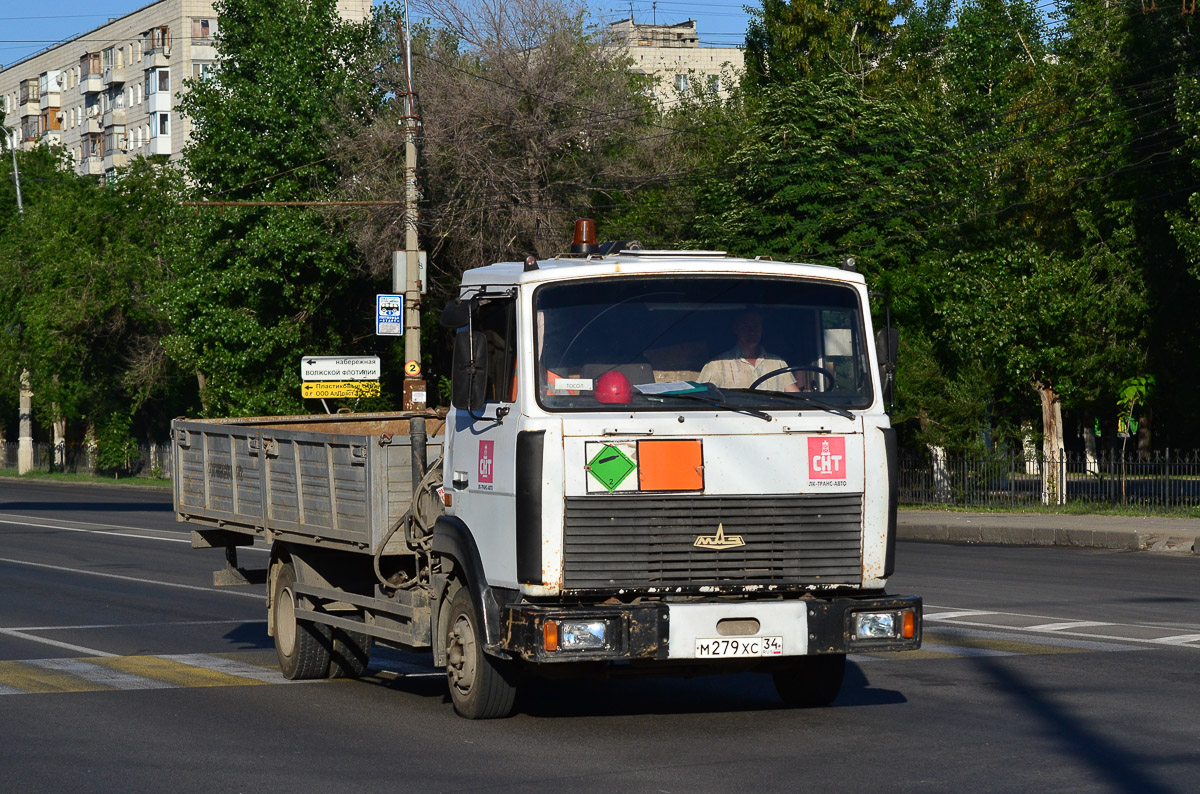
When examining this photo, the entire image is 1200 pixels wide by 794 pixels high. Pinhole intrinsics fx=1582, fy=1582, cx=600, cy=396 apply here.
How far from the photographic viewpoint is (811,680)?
29.3 ft

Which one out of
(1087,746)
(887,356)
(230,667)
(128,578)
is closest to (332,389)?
(128,578)

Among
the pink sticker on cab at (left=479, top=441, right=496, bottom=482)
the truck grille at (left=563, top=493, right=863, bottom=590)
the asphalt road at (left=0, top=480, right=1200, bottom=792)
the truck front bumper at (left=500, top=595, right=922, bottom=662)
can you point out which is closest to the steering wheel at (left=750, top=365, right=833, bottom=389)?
the truck grille at (left=563, top=493, right=863, bottom=590)

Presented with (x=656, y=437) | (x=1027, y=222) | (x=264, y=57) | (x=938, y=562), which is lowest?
(x=938, y=562)

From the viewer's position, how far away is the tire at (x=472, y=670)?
8203 mm

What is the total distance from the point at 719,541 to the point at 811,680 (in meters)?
1.62

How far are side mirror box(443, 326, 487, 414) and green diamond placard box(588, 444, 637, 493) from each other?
2.96ft

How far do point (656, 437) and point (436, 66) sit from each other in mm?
30121

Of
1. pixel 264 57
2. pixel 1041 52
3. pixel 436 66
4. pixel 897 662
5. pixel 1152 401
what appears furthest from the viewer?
pixel 1041 52

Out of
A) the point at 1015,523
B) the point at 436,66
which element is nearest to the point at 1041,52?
the point at 436,66

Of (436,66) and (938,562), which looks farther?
(436,66)

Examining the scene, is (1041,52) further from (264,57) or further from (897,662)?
(897,662)

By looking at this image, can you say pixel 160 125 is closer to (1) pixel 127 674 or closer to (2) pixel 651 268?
(1) pixel 127 674

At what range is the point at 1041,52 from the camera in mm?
51000

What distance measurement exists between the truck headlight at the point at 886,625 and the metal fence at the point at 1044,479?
19.6 metres
